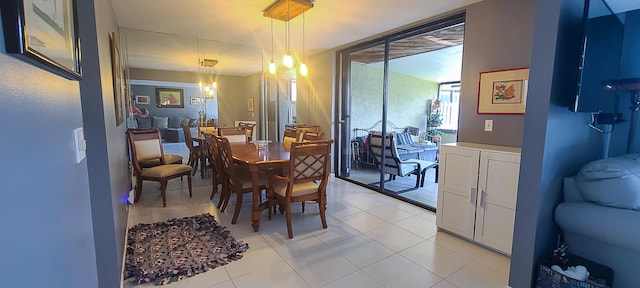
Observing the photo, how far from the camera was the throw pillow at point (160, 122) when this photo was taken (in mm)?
4664

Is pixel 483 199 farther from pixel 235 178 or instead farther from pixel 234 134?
pixel 234 134

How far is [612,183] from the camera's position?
170cm

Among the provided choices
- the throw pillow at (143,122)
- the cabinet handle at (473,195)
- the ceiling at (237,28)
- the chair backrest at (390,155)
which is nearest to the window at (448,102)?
Answer: the ceiling at (237,28)

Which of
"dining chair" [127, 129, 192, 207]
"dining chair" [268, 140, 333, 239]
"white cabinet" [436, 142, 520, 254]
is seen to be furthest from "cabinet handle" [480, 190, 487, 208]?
"dining chair" [127, 129, 192, 207]

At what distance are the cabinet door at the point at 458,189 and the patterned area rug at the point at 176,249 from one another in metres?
1.99

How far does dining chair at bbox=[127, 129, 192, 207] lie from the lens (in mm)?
3514

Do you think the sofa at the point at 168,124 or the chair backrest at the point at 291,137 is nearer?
the chair backrest at the point at 291,137

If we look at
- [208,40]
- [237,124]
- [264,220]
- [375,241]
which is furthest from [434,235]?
[208,40]

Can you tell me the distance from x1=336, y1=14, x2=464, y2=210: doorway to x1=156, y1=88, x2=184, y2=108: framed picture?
8.90 feet

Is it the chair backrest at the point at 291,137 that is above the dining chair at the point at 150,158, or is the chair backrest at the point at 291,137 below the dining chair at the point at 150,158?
above

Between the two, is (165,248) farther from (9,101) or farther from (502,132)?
(502,132)

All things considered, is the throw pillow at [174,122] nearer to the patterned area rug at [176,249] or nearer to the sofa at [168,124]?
the sofa at [168,124]

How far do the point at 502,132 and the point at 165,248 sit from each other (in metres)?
3.31

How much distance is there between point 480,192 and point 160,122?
4.81 m
